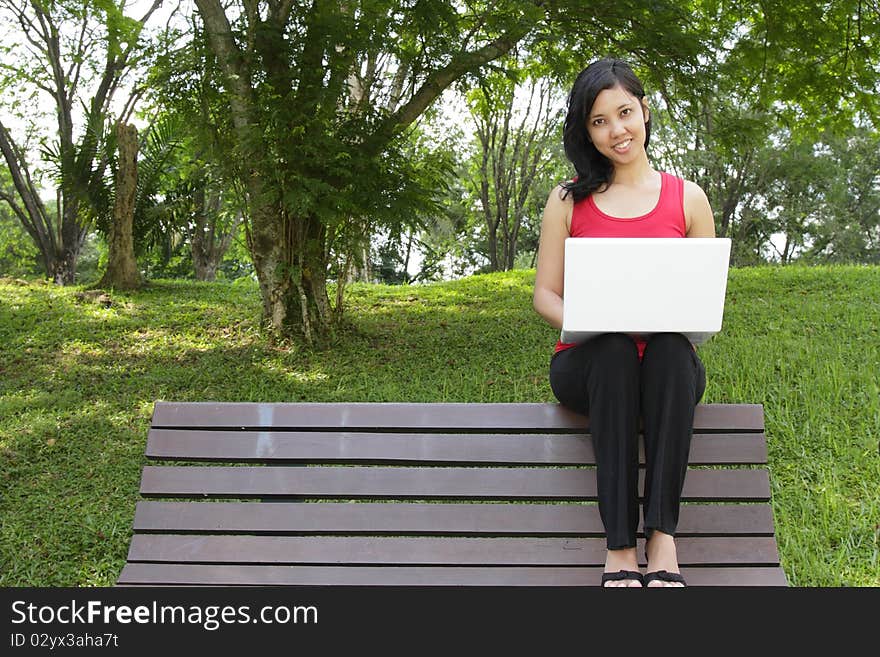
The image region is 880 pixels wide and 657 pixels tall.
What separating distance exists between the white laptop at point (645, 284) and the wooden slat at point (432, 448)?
45cm

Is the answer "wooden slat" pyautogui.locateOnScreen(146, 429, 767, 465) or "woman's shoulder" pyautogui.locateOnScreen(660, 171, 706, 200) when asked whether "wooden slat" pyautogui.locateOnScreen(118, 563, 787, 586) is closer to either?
"wooden slat" pyautogui.locateOnScreen(146, 429, 767, 465)

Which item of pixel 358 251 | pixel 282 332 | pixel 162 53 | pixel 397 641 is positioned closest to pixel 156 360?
pixel 282 332

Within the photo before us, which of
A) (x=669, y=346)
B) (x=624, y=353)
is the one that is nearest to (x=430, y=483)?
(x=624, y=353)

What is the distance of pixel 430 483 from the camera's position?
247cm

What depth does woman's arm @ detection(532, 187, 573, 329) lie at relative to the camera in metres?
2.56

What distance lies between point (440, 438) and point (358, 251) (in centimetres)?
472

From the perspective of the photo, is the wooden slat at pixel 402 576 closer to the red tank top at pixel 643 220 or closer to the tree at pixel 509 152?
the red tank top at pixel 643 220

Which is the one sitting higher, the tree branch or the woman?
the tree branch

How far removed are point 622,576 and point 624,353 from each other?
590 millimetres

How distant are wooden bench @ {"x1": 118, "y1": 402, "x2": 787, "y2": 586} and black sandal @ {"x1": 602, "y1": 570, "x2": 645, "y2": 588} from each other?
0.14m

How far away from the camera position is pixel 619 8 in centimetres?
711

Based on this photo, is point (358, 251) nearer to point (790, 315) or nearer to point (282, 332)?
point (282, 332)

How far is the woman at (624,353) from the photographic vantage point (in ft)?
7.24

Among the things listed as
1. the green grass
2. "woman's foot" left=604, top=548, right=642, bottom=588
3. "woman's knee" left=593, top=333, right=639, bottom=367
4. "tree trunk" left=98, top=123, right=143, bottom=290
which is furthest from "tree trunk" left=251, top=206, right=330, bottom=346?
"woman's foot" left=604, top=548, right=642, bottom=588
